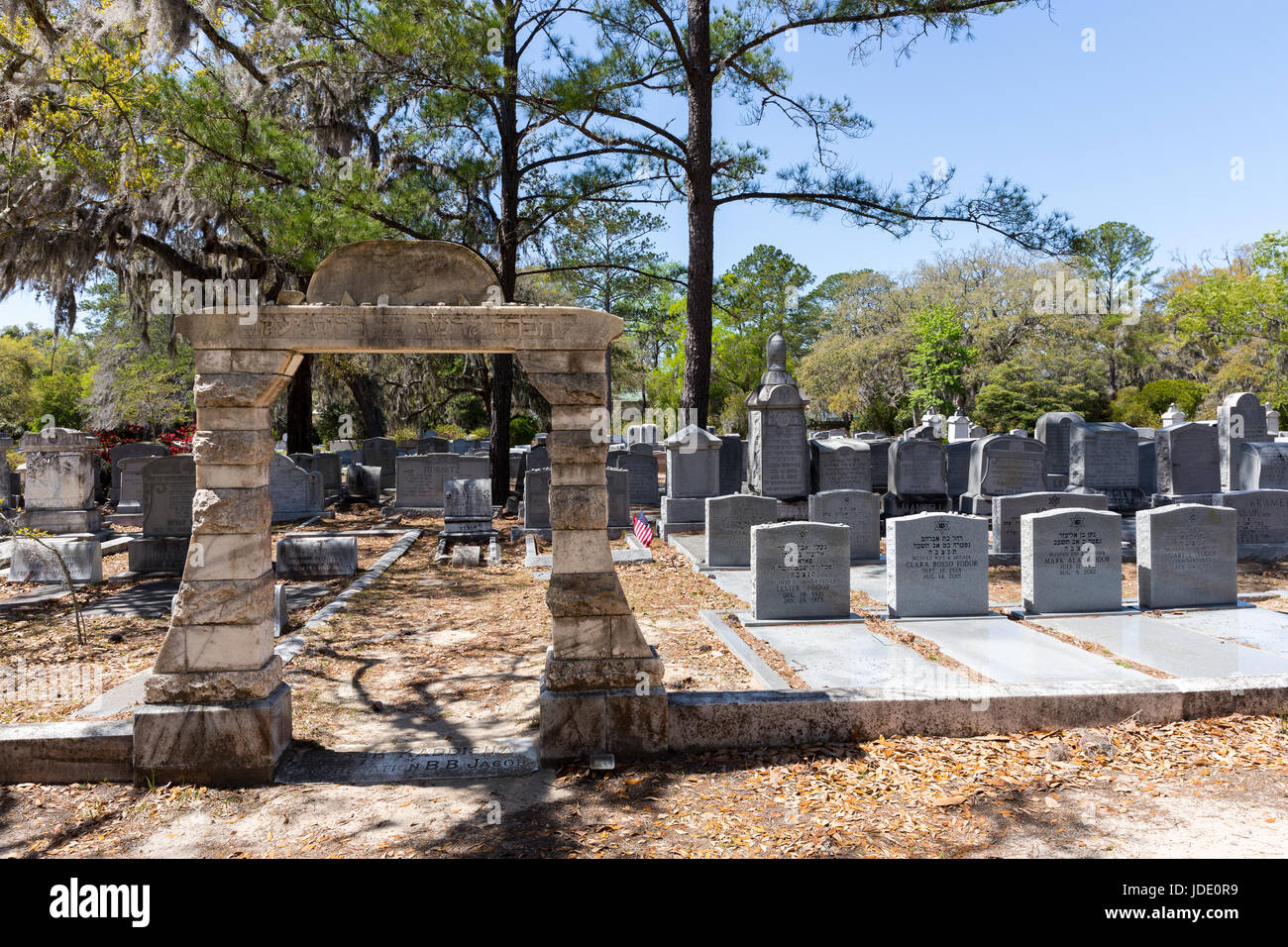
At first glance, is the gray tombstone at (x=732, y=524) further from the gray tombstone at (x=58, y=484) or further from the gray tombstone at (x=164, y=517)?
the gray tombstone at (x=58, y=484)

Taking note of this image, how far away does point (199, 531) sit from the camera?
4312 mm

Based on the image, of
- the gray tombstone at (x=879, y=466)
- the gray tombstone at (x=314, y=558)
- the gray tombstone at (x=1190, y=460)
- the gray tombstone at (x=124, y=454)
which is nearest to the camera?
the gray tombstone at (x=314, y=558)

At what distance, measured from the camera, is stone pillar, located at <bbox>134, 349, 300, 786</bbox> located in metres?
4.24

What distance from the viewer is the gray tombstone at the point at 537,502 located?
1318 centimetres

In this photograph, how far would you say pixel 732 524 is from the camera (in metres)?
10.8

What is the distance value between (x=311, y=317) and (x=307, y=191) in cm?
871

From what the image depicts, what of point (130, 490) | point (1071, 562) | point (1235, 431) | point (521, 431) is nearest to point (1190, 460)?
point (1235, 431)

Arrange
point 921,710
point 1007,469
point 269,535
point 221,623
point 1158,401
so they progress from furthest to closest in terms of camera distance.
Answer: point 1158,401 → point 1007,469 → point 921,710 → point 269,535 → point 221,623

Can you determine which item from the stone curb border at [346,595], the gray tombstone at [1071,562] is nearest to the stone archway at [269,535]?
the stone curb border at [346,595]

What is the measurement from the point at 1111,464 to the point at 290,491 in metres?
16.1

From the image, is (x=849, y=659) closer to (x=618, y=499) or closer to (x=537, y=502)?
(x=618, y=499)

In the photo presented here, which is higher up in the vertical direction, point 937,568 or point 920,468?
point 920,468

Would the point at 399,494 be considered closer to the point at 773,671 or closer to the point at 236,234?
the point at 236,234

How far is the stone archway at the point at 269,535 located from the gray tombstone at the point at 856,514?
7093 mm
